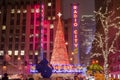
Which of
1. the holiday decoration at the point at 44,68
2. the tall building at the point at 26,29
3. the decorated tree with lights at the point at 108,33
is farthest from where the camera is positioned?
the tall building at the point at 26,29

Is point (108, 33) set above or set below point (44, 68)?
above

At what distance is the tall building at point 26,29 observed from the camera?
84.9 meters

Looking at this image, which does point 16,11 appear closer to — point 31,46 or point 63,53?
point 31,46

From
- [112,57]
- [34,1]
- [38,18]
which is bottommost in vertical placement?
[112,57]

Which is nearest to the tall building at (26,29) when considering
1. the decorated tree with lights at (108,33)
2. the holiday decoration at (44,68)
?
the decorated tree with lights at (108,33)

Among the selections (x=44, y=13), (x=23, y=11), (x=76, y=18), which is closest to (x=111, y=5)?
(x=76, y=18)

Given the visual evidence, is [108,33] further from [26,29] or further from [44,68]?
[44,68]

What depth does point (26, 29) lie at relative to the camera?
88.2 m

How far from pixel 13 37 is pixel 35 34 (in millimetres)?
7339

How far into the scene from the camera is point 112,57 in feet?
237

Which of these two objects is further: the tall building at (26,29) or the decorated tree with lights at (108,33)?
Result: the tall building at (26,29)

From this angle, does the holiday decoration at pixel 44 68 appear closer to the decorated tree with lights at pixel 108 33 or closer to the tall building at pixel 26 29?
the decorated tree with lights at pixel 108 33

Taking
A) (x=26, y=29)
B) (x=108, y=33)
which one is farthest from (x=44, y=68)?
(x=26, y=29)

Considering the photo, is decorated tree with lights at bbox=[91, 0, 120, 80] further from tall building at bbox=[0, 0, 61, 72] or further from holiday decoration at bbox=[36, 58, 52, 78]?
tall building at bbox=[0, 0, 61, 72]
